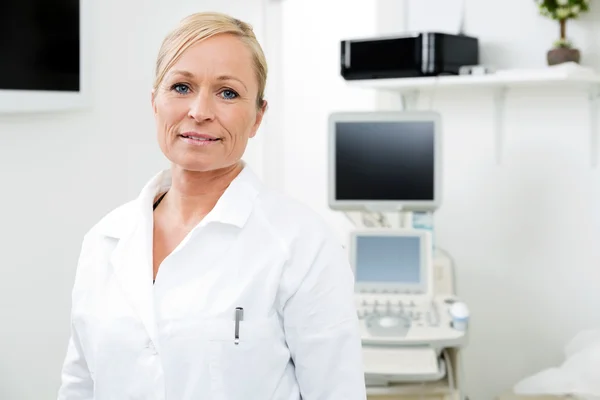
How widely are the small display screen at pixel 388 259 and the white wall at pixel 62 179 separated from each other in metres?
0.71

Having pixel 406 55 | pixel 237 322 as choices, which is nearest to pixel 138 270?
pixel 237 322

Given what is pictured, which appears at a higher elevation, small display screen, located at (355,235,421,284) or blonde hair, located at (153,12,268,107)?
blonde hair, located at (153,12,268,107)

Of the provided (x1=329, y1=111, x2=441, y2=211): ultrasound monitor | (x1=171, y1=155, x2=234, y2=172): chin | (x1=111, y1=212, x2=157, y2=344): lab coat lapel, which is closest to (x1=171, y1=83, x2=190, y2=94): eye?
(x1=171, y1=155, x2=234, y2=172): chin

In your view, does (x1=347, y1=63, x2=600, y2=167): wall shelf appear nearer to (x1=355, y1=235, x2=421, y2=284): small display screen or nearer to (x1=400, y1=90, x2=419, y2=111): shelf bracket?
(x1=400, y1=90, x2=419, y2=111): shelf bracket

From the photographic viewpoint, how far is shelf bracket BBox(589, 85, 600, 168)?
2.91 m

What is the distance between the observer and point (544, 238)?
10.1 feet

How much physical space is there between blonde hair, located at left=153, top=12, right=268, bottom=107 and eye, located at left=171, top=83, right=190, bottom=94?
0.03 m

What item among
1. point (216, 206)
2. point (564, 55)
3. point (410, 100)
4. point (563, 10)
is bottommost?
point (216, 206)

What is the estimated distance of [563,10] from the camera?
2.82 meters

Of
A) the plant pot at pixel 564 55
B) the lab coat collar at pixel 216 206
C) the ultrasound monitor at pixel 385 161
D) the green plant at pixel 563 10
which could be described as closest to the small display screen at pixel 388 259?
the ultrasound monitor at pixel 385 161

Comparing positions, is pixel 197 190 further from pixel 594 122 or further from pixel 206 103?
pixel 594 122

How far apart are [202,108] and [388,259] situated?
1465 millimetres

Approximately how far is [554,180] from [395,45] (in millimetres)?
795

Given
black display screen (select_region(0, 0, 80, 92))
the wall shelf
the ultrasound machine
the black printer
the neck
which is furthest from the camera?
the black printer
